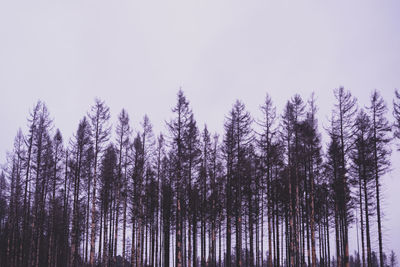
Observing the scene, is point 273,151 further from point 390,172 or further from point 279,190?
point 390,172

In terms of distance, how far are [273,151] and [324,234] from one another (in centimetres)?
1519

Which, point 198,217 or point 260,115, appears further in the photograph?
point 198,217

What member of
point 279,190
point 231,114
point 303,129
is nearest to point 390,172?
point 303,129

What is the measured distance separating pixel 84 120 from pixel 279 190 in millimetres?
17694

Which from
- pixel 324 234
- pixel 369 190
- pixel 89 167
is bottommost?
pixel 324 234

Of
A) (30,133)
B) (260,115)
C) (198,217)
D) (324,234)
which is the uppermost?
(260,115)

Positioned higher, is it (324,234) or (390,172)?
(390,172)

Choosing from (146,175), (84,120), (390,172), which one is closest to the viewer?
(390,172)

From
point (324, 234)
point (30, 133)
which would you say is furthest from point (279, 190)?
point (30, 133)

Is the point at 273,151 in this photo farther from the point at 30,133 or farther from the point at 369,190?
the point at 30,133

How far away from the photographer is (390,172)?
2083 cm

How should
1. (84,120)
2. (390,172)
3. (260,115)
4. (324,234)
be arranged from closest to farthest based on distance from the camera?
1. (390,172)
2. (260,115)
3. (84,120)
4. (324,234)

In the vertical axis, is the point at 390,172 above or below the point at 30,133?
below

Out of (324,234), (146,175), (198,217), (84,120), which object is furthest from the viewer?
(324,234)
